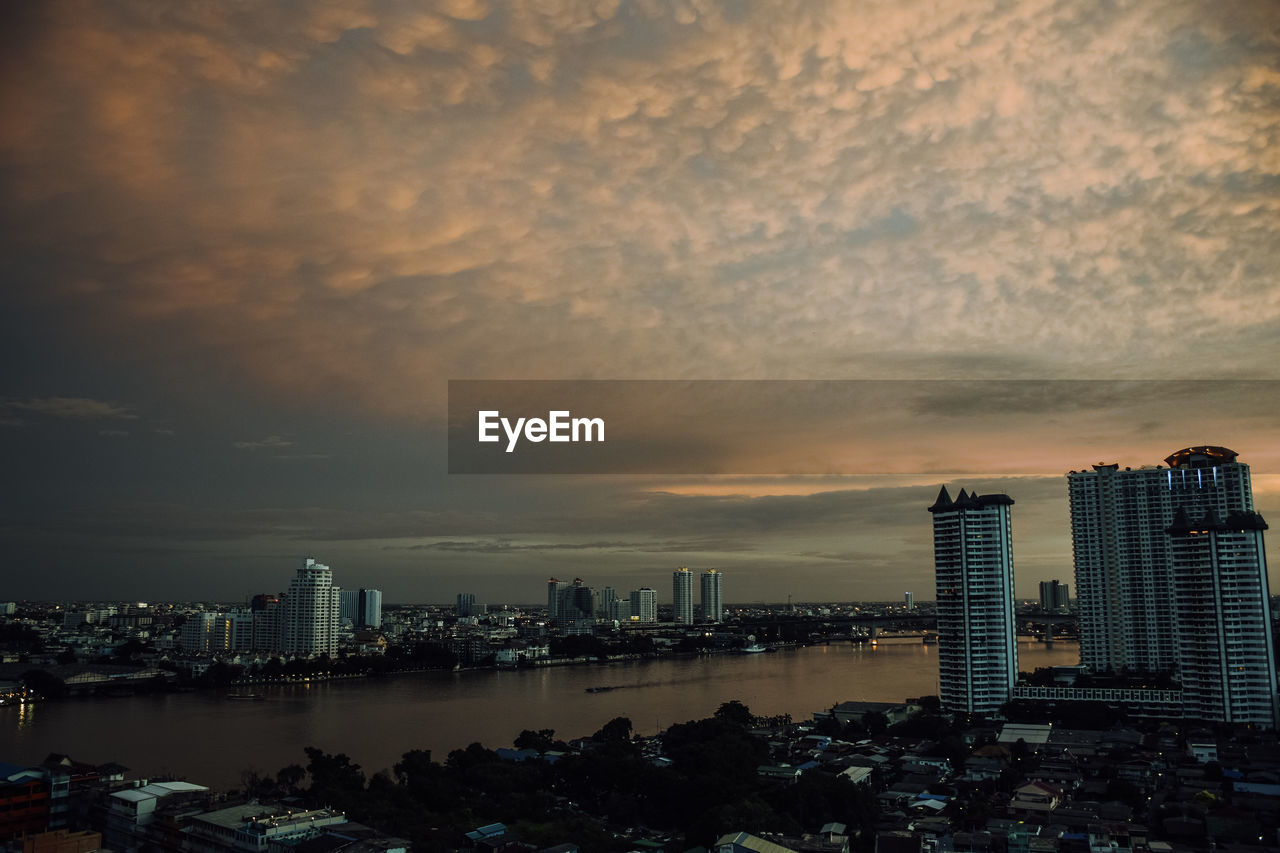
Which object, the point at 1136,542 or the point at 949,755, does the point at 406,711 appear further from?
the point at 1136,542

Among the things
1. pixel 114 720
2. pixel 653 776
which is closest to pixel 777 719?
pixel 653 776

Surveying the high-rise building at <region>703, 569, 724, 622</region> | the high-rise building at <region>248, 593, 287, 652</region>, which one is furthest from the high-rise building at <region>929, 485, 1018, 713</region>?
the high-rise building at <region>703, 569, 724, 622</region>

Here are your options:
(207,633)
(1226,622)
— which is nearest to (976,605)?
(1226,622)

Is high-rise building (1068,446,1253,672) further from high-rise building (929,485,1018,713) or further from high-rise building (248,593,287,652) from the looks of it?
high-rise building (248,593,287,652)

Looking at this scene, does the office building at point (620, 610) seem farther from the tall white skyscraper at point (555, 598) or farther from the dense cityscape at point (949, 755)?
the dense cityscape at point (949, 755)

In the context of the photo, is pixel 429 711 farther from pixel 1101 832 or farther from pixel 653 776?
pixel 1101 832

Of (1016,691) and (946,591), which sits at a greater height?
(946,591)

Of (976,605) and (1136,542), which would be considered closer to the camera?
(976,605)
